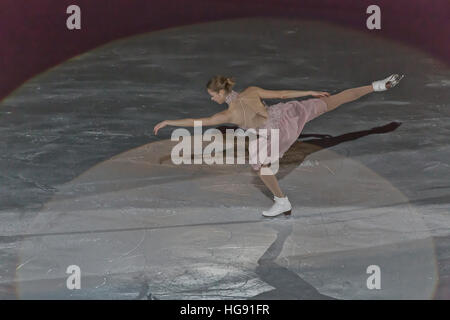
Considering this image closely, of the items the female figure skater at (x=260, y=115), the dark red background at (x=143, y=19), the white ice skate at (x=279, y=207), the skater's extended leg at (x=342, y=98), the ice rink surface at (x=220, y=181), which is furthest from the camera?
the dark red background at (x=143, y=19)

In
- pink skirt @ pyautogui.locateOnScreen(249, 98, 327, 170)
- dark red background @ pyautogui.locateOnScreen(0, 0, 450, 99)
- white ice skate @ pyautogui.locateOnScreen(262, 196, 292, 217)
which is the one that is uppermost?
dark red background @ pyautogui.locateOnScreen(0, 0, 450, 99)

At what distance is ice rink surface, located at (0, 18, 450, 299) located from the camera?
520 cm

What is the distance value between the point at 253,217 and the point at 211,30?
3.41m

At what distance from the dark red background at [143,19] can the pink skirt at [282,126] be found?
109 inches

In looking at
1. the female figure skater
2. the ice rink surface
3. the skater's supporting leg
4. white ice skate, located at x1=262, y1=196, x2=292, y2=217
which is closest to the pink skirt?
the female figure skater

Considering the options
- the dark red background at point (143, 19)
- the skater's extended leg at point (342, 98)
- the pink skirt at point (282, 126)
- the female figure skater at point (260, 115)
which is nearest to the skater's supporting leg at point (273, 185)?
the female figure skater at point (260, 115)

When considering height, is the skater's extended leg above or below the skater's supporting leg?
above

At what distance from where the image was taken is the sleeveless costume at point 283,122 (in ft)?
18.7

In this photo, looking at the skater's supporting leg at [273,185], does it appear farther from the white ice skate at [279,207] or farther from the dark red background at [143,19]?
the dark red background at [143,19]

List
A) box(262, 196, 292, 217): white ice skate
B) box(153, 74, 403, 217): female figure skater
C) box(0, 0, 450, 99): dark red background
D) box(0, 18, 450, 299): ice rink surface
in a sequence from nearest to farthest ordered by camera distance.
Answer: box(0, 18, 450, 299): ice rink surface < box(153, 74, 403, 217): female figure skater < box(262, 196, 292, 217): white ice skate < box(0, 0, 450, 99): dark red background

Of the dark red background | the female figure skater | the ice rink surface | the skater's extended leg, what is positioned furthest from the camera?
the dark red background

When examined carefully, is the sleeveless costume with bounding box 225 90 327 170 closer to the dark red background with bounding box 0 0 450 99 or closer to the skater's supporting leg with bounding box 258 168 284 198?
the skater's supporting leg with bounding box 258 168 284 198

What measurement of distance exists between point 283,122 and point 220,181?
29.8 inches

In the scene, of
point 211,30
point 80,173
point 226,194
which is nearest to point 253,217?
point 226,194
